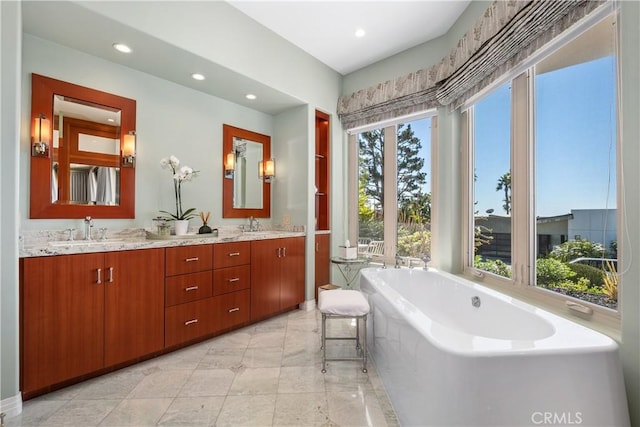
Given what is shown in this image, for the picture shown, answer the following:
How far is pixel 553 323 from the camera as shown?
1421 millimetres

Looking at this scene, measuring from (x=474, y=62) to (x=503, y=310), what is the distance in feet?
6.35

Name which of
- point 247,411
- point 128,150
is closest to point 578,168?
point 247,411

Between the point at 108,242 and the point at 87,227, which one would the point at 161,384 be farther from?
the point at 87,227

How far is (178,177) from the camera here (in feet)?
8.95

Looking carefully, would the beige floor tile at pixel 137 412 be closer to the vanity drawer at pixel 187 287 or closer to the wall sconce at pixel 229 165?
the vanity drawer at pixel 187 287

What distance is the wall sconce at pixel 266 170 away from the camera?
3680mm

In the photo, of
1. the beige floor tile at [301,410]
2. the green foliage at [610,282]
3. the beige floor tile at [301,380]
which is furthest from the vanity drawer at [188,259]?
the green foliage at [610,282]

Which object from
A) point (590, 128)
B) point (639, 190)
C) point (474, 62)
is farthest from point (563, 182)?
point (474, 62)

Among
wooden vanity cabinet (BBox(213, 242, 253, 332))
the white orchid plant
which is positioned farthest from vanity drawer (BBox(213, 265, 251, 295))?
the white orchid plant

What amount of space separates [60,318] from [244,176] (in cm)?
221

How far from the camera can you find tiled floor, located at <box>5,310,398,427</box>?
1630mm

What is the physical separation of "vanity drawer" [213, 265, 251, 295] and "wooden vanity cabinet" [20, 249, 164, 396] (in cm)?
49

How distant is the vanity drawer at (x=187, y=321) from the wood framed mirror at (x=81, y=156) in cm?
99

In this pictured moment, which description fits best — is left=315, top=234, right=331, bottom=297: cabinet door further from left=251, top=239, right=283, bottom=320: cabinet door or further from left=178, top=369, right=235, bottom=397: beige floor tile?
left=178, top=369, right=235, bottom=397: beige floor tile
